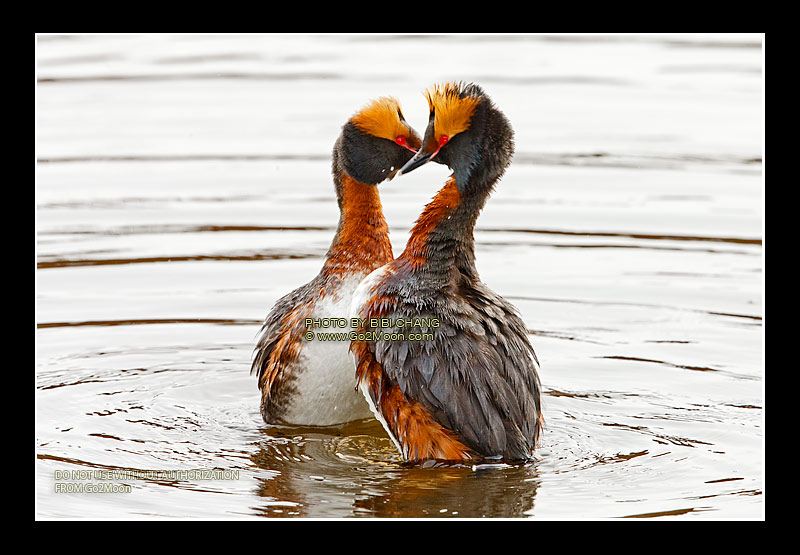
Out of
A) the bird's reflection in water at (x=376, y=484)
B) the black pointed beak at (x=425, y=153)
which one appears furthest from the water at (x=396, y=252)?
the black pointed beak at (x=425, y=153)

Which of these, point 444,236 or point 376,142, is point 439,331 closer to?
point 444,236

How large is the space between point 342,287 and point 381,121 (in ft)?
3.79

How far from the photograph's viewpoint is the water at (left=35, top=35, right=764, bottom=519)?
24.1ft

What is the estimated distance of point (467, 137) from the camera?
24.4 ft

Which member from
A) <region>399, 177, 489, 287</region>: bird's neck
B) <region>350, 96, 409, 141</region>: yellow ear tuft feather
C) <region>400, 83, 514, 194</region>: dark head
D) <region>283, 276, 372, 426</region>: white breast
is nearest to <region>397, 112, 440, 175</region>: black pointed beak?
<region>400, 83, 514, 194</region>: dark head

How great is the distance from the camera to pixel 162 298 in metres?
10.5

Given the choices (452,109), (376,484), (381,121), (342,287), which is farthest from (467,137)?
(376,484)

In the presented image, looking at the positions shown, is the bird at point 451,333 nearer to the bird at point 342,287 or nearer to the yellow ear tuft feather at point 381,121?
the bird at point 342,287

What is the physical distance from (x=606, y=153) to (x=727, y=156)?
4.57 feet

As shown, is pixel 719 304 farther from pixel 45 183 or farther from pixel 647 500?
pixel 45 183

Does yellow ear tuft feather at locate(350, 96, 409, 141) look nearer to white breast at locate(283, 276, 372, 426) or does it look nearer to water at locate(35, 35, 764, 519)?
white breast at locate(283, 276, 372, 426)

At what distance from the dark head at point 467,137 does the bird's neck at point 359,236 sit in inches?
29.3

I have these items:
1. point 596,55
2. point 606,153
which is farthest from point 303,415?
point 596,55

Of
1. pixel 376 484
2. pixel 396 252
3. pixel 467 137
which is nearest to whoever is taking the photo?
pixel 376 484
